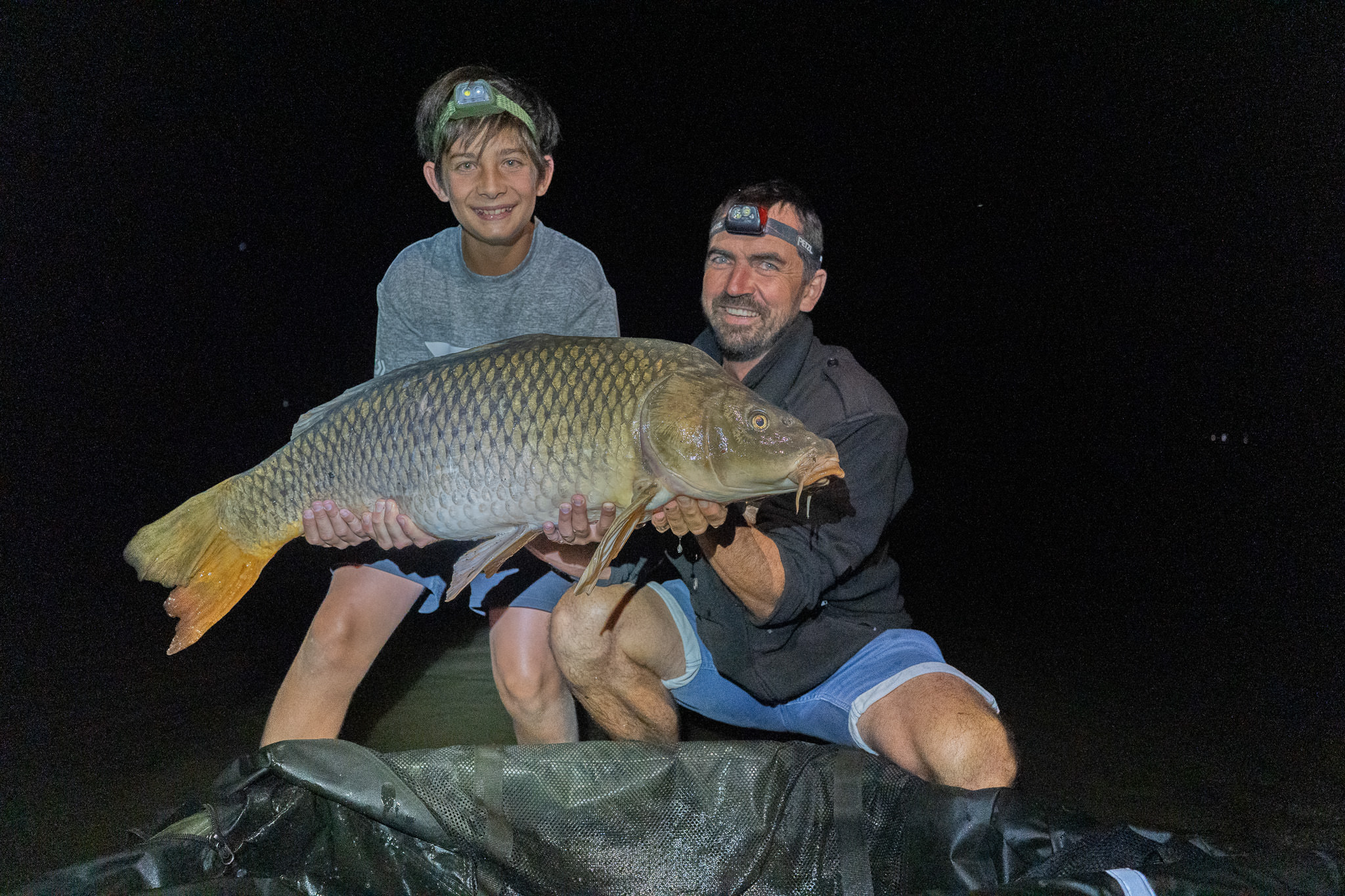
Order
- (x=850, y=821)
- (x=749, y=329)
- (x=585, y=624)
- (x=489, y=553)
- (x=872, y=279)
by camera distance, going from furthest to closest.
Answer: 1. (x=872, y=279)
2. (x=749, y=329)
3. (x=585, y=624)
4. (x=489, y=553)
5. (x=850, y=821)

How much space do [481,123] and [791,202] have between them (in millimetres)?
689

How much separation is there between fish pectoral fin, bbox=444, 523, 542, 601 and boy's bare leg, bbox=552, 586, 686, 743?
0.22 m

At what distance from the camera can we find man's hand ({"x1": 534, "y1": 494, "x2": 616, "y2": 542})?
149 centimetres

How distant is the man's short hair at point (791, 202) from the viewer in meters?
1.93

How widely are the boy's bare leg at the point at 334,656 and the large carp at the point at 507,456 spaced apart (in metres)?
0.24

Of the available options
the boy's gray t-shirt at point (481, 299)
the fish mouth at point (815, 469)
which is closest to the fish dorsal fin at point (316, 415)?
the boy's gray t-shirt at point (481, 299)

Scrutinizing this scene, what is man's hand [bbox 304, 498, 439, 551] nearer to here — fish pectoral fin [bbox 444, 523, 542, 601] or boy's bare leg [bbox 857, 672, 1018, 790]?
fish pectoral fin [bbox 444, 523, 542, 601]

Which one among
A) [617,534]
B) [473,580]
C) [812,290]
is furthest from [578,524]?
[812,290]

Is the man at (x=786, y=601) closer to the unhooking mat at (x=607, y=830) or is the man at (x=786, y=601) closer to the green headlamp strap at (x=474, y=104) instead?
the unhooking mat at (x=607, y=830)

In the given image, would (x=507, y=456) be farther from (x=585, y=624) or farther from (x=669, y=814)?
(x=669, y=814)

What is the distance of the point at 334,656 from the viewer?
72.4 inches

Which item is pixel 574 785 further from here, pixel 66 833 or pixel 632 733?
pixel 66 833

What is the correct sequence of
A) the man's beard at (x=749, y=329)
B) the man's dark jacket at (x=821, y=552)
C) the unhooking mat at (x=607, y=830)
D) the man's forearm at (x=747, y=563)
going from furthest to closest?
the man's beard at (x=749, y=329) < the man's dark jacket at (x=821, y=552) < the man's forearm at (x=747, y=563) < the unhooking mat at (x=607, y=830)

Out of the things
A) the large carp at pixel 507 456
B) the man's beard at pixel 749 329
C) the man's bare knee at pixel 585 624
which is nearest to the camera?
the large carp at pixel 507 456
